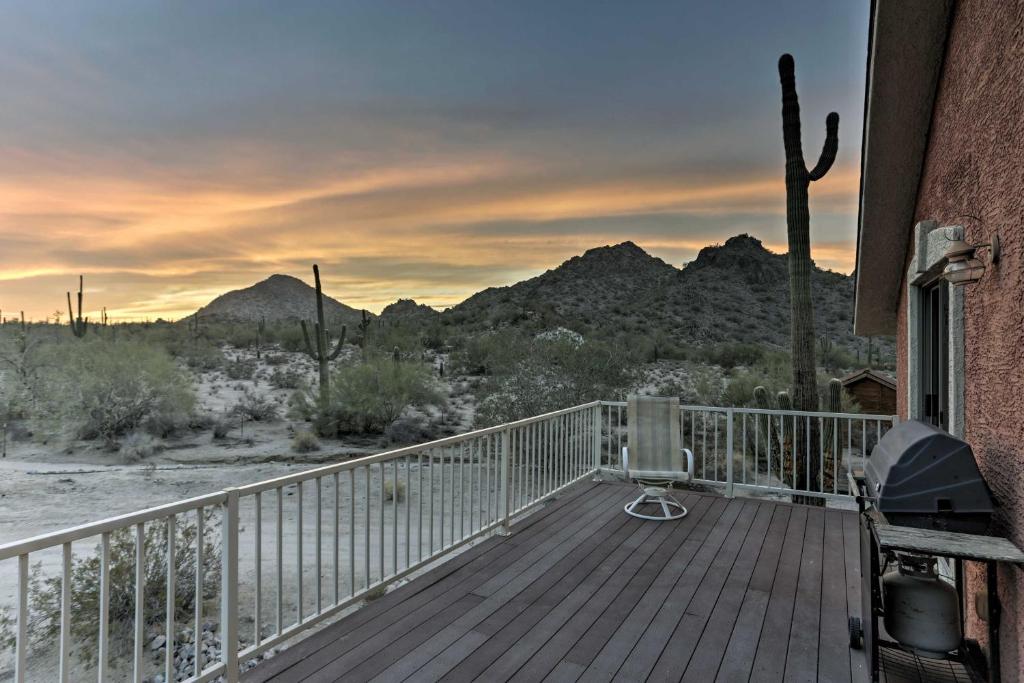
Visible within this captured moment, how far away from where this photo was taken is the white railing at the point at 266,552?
1.94 meters

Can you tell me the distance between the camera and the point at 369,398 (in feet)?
42.8

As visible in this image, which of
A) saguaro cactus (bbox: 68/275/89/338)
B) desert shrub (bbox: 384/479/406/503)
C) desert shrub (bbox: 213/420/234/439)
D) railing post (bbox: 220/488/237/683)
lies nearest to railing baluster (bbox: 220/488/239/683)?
railing post (bbox: 220/488/237/683)

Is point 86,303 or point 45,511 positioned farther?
point 86,303

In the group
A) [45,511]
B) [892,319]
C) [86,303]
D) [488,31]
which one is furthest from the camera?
[86,303]

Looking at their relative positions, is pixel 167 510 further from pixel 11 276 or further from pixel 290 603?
pixel 11 276

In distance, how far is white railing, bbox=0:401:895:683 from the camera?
1997 millimetres

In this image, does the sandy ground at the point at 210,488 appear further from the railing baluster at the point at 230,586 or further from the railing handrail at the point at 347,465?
the railing baluster at the point at 230,586

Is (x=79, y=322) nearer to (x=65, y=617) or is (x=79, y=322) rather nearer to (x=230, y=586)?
(x=230, y=586)

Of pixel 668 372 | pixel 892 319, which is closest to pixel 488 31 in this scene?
pixel 892 319

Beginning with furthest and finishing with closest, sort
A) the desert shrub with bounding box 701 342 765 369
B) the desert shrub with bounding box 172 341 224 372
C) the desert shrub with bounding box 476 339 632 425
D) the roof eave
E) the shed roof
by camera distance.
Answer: the desert shrub with bounding box 172 341 224 372
the desert shrub with bounding box 701 342 765 369
the desert shrub with bounding box 476 339 632 425
the shed roof
the roof eave

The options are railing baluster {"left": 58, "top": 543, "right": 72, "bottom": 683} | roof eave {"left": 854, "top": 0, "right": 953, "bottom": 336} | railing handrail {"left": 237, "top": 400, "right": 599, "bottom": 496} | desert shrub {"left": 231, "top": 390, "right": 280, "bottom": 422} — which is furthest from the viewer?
desert shrub {"left": 231, "top": 390, "right": 280, "bottom": 422}

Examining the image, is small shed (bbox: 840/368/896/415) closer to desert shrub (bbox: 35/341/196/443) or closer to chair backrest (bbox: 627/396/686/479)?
chair backrest (bbox: 627/396/686/479)

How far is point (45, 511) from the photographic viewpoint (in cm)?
781

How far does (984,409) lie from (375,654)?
3039mm
